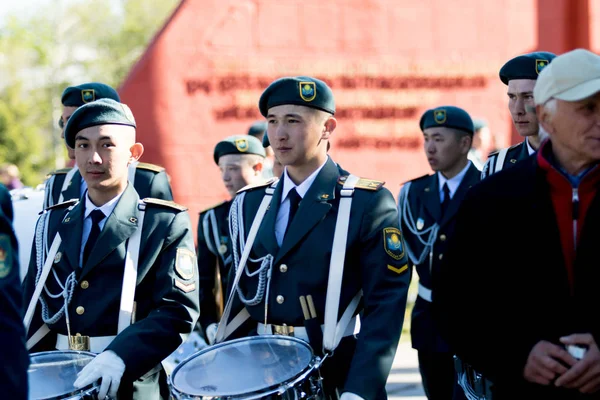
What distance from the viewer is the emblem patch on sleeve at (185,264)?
3.48 meters

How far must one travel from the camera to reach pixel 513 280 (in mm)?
2619

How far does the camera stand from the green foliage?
36.8 m

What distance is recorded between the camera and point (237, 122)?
32.9 feet

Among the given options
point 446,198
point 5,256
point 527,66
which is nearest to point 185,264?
point 5,256

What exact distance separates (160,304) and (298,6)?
738 cm

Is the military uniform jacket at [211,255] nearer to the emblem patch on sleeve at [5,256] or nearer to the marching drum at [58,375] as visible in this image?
the marching drum at [58,375]

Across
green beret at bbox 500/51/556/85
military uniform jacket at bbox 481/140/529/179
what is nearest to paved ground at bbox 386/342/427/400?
military uniform jacket at bbox 481/140/529/179

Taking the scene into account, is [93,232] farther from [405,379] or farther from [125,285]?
[405,379]

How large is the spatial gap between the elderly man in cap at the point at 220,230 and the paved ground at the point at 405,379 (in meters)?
2.12

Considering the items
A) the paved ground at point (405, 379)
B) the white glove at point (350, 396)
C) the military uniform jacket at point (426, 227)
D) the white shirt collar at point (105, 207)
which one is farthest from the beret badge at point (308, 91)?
the paved ground at point (405, 379)

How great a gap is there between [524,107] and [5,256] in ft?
8.95

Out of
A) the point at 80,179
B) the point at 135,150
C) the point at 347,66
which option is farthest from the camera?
the point at 347,66

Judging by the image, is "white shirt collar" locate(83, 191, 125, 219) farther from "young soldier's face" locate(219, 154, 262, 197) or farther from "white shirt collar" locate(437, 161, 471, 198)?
"white shirt collar" locate(437, 161, 471, 198)

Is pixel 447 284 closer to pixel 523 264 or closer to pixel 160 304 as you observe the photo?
pixel 523 264
